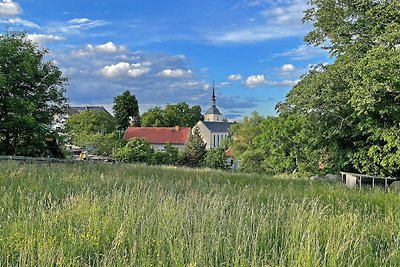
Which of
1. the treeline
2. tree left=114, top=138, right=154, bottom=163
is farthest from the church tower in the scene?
the treeline

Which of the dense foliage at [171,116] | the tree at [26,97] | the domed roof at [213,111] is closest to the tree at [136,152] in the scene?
the tree at [26,97]

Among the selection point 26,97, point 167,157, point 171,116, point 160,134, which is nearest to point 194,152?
point 167,157

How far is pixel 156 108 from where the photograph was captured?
115438 millimetres

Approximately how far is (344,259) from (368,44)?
66.5 feet

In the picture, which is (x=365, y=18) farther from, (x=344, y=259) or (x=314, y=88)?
(x=344, y=259)

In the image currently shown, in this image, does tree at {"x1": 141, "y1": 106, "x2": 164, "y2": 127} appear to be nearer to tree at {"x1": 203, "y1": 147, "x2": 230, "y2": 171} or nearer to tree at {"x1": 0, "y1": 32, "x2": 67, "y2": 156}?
tree at {"x1": 203, "y1": 147, "x2": 230, "y2": 171}

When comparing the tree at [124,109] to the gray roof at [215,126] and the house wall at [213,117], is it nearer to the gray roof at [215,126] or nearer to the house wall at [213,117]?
the gray roof at [215,126]

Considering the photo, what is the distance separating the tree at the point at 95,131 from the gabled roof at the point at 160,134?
13859 mm

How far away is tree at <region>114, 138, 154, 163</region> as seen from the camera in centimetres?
5953

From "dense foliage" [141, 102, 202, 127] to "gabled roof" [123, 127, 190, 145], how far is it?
8.89 metres

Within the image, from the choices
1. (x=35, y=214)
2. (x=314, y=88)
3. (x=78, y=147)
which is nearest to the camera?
(x=35, y=214)

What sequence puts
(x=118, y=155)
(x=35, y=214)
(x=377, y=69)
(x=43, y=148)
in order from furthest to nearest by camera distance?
1. (x=118, y=155)
2. (x=43, y=148)
3. (x=377, y=69)
4. (x=35, y=214)

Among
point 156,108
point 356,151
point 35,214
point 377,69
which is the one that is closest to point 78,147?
point 156,108

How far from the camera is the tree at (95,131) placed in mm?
67062
